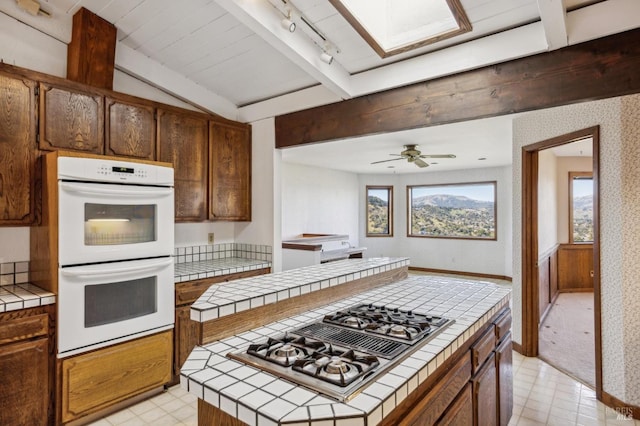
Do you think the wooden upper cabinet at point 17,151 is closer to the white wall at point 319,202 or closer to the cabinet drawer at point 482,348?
the cabinet drawer at point 482,348

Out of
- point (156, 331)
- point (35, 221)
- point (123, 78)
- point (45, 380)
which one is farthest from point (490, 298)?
point (123, 78)

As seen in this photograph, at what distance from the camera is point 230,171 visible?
366cm

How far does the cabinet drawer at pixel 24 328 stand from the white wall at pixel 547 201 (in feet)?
16.6

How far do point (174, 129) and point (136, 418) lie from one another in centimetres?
224

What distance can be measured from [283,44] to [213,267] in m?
1.97

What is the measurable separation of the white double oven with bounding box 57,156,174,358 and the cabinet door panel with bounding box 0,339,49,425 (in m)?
0.13

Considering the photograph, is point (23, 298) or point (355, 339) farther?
point (23, 298)

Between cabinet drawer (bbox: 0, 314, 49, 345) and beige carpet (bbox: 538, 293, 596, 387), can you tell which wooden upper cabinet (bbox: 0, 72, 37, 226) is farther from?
beige carpet (bbox: 538, 293, 596, 387)

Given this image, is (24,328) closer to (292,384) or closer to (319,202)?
(292,384)

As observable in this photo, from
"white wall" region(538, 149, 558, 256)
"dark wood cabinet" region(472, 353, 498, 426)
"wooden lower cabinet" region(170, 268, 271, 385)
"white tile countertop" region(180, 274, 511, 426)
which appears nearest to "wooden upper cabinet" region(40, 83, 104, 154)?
"wooden lower cabinet" region(170, 268, 271, 385)

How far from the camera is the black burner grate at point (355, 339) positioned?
1.27 metres

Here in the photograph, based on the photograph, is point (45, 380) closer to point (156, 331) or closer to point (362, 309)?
point (156, 331)

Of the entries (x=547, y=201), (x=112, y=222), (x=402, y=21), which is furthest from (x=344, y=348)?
(x=547, y=201)

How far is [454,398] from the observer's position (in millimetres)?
1474
